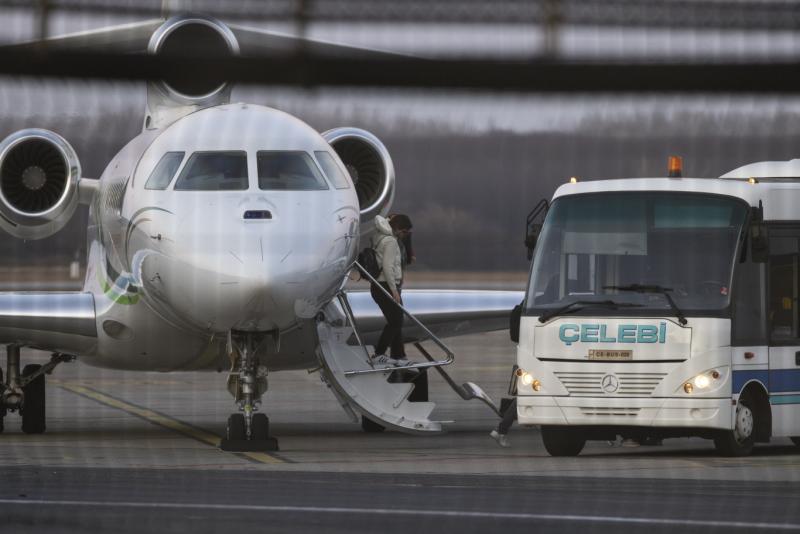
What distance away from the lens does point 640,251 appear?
45.5 ft

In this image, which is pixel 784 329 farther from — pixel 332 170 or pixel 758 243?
pixel 332 170

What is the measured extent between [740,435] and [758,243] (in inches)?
69.6

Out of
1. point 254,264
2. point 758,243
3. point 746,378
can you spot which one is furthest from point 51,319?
point 758,243

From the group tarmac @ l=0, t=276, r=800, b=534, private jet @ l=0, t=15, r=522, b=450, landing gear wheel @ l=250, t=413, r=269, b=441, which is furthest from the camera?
landing gear wheel @ l=250, t=413, r=269, b=441

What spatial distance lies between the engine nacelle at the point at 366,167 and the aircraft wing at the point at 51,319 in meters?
3.48

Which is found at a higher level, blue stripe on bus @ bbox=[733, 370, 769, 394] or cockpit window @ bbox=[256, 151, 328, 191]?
cockpit window @ bbox=[256, 151, 328, 191]

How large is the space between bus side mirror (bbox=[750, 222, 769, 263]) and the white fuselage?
368cm

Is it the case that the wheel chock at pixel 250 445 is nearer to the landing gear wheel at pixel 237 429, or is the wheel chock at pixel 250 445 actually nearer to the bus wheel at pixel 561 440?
the landing gear wheel at pixel 237 429

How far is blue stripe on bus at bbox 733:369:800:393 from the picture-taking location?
13516mm

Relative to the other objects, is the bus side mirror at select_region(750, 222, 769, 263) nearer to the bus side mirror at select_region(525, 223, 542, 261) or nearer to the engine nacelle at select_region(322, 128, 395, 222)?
the bus side mirror at select_region(525, 223, 542, 261)

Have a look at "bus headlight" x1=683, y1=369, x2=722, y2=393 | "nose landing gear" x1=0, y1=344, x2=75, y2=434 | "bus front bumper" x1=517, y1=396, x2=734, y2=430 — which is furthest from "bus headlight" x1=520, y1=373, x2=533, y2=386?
"nose landing gear" x1=0, y1=344, x2=75, y2=434

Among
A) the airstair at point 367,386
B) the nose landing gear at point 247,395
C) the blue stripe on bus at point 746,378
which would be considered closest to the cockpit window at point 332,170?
the nose landing gear at point 247,395

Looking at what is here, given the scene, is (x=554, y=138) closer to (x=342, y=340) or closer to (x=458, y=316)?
(x=342, y=340)

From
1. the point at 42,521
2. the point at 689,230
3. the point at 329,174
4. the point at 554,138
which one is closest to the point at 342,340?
the point at 329,174
